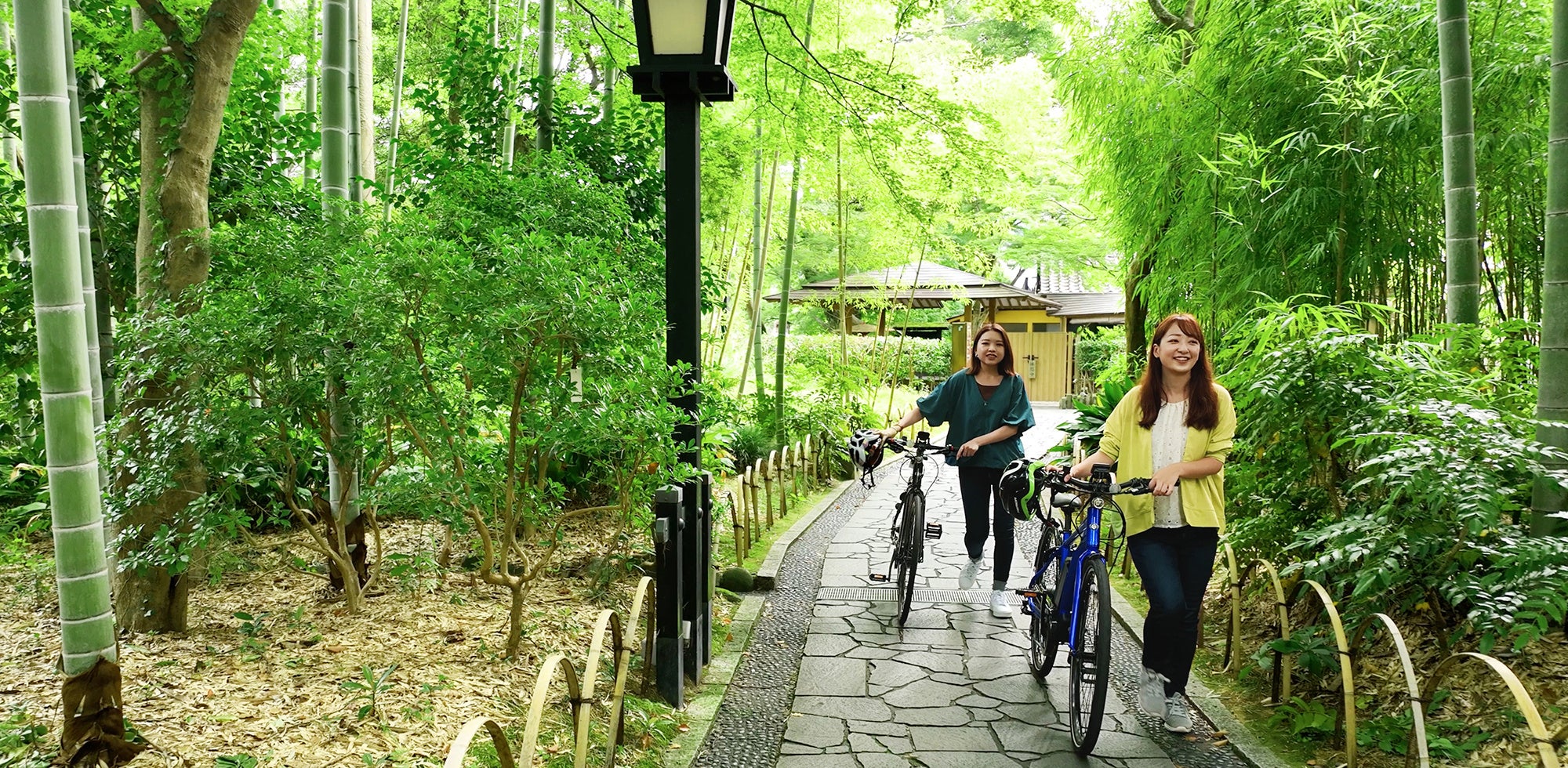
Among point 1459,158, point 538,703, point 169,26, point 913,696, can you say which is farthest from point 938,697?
point 169,26

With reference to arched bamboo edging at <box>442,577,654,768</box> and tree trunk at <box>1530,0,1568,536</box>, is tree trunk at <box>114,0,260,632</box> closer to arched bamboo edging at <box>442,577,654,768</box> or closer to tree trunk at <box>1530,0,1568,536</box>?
arched bamboo edging at <box>442,577,654,768</box>

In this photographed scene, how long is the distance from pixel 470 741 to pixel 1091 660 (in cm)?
193

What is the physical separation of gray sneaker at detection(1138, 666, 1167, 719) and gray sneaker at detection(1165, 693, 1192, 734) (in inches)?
0.7

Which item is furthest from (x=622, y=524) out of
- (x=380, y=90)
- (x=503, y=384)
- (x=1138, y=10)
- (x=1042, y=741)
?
(x=380, y=90)

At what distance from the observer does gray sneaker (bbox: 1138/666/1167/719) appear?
3.14m

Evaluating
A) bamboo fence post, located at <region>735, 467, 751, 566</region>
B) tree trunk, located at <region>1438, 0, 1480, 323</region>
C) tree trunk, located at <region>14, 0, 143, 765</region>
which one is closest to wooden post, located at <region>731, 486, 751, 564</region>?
bamboo fence post, located at <region>735, 467, 751, 566</region>

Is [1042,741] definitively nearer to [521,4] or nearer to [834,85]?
[834,85]

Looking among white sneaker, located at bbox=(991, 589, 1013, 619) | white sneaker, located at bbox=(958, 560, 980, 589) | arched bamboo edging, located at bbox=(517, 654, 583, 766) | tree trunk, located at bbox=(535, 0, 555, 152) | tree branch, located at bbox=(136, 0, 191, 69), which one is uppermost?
tree trunk, located at bbox=(535, 0, 555, 152)

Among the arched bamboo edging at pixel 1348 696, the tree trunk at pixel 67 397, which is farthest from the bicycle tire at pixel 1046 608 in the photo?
the tree trunk at pixel 67 397

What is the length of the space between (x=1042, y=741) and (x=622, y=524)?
1646 mm

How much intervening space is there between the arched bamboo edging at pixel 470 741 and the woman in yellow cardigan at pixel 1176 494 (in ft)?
6.53

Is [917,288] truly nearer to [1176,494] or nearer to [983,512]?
[983,512]

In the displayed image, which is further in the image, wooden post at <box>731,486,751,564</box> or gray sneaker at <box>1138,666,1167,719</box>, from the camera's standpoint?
wooden post at <box>731,486,751,564</box>

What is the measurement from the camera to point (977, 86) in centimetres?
1284
